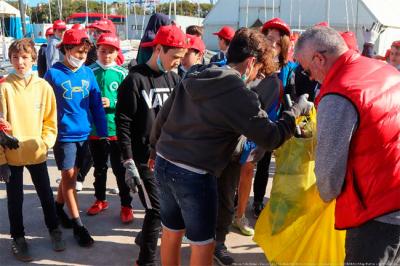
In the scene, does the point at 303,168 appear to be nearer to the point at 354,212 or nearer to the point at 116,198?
the point at 354,212

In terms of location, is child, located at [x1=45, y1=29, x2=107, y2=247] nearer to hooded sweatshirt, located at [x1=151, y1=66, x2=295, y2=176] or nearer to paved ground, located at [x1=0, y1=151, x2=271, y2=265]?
paved ground, located at [x1=0, y1=151, x2=271, y2=265]

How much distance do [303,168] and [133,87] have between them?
1.29 m

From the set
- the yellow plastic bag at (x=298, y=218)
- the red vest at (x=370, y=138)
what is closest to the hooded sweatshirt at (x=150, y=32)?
the yellow plastic bag at (x=298, y=218)

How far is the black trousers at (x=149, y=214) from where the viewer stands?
3133 millimetres

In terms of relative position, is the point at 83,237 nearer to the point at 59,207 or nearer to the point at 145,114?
the point at 59,207

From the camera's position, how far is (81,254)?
3.59m

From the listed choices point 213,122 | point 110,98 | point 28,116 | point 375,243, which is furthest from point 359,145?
point 110,98

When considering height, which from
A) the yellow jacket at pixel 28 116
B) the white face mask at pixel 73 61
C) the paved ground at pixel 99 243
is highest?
the white face mask at pixel 73 61

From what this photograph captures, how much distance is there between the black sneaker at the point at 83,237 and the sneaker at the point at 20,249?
0.41 metres

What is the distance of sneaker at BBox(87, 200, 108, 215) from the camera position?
4.42m

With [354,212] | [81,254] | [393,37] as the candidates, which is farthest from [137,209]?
[393,37]

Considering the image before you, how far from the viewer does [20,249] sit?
348 centimetres

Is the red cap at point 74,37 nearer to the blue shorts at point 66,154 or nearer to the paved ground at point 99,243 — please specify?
the blue shorts at point 66,154

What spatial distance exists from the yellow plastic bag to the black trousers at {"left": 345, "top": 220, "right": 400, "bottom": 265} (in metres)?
0.56
